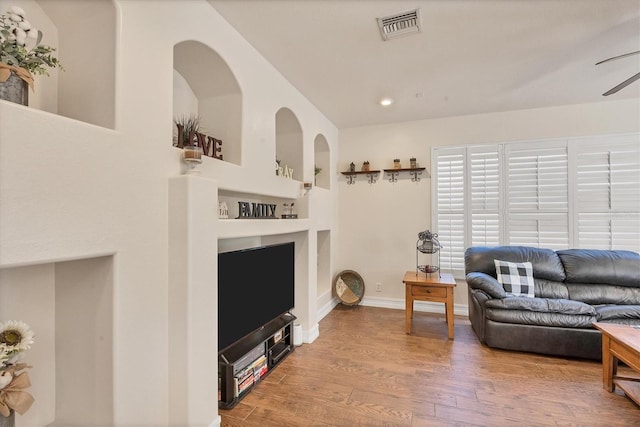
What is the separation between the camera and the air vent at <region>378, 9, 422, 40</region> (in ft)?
7.21

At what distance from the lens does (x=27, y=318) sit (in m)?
1.48

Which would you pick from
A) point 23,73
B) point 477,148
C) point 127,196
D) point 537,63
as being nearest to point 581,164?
point 477,148

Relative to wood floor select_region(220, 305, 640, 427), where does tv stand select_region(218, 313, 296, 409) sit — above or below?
above

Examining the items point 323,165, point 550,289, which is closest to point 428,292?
point 550,289

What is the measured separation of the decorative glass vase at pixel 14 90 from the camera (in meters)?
1.20

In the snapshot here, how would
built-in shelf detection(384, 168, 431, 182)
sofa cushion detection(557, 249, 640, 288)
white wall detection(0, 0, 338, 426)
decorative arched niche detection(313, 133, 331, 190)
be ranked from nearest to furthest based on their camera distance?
white wall detection(0, 0, 338, 426) < sofa cushion detection(557, 249, 640, 288) < built-in shelf detection(384, 168, 431, 182) < decorative arched niche detection(313, 133, 331, 190)

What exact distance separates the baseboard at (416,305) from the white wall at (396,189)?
15 mm

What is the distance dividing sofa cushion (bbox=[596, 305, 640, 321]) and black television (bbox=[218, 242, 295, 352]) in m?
3.12

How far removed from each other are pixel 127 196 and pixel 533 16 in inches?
116

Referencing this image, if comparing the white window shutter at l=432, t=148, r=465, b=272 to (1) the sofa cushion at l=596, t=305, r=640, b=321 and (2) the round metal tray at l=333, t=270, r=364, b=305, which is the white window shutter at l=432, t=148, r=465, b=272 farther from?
(1) the sofa cushion at l=596, t=305, r=640, b=321

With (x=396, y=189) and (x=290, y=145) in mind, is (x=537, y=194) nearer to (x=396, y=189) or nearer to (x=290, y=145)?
(x=396, y=189)

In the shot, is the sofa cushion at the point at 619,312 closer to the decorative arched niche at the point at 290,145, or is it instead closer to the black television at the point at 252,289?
the black television at the point at 252,289

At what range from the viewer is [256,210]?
2900mm

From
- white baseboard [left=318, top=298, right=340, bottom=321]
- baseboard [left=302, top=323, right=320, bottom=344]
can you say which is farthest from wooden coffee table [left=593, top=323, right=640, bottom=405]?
white baseboard [left=318, top=298, right=340, bottom=321]
